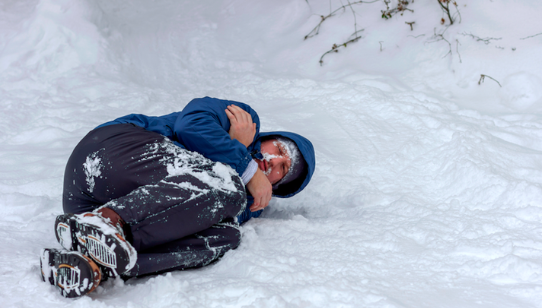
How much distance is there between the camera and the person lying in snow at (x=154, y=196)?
1.33 meters

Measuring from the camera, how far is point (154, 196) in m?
1.53

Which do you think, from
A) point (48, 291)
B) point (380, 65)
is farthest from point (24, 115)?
point (380, 65)

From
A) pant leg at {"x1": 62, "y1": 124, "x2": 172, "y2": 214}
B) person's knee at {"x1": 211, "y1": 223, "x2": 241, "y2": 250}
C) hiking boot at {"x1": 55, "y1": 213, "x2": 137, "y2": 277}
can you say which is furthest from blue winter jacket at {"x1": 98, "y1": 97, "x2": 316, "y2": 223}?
hiking boot at {"x1": 55, "y1": 213, "x2": 137, "y2": 277}

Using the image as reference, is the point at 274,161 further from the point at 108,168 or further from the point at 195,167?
the point at 108,168

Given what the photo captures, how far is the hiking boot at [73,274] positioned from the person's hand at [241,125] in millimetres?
962

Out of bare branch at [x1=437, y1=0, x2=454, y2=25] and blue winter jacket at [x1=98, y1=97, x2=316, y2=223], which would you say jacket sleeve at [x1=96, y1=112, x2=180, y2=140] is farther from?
bare branch at [x1=437, y1=0, x2=454, y2=25]

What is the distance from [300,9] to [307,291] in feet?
13.8

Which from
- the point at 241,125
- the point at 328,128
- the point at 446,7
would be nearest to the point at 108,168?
the point at 241,125

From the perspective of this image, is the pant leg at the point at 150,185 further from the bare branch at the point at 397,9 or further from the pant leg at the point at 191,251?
the bare branch at the point at 397,9

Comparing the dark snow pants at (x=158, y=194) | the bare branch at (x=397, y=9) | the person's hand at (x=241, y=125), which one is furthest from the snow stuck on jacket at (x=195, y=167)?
the bare branch at (x=397, y=9)

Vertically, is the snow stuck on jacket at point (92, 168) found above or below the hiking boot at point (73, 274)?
above

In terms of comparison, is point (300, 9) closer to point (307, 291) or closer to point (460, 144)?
point (460, 144)

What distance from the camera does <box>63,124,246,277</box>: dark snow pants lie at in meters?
1.50

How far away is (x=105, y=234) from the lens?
1303 millimetres
